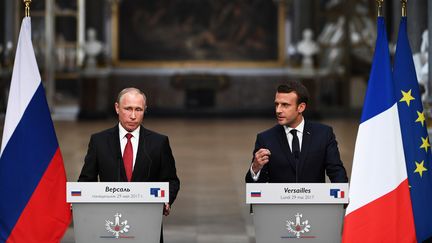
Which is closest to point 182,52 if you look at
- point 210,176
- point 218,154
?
point 218,154

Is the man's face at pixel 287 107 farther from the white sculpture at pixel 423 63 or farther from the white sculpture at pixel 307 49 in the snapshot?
the white sculpture at pixel 307 49

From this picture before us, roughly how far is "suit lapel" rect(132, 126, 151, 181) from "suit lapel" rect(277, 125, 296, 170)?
0.76 m

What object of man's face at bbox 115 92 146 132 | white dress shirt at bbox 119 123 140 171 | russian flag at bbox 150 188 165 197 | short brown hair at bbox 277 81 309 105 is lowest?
russian flag at bbox 150 188 165 197

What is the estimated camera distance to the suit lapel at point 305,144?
6895mm

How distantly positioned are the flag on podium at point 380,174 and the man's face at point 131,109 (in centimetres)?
134

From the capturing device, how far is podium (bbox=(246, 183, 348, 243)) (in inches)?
254

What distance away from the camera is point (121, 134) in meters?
6.83

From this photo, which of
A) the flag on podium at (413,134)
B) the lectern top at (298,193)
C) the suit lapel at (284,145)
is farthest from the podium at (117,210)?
the flag on podium at (413,134)

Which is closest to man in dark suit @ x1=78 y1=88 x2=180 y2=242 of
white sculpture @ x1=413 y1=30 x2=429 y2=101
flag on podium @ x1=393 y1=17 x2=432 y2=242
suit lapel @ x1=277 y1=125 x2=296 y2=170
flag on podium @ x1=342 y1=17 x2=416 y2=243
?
suit lapel @ x1=277 y1=125 x2=296 y2=170

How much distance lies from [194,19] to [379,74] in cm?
2268

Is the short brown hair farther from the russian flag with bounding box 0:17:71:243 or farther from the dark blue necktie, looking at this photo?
the russian flag with bounding box 0:17:71:243

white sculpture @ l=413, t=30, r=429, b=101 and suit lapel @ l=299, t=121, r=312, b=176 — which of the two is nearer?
suit lapel @ l=299, t=121, r=312, b=176

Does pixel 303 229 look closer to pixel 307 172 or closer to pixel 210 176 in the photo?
pixel 307 172

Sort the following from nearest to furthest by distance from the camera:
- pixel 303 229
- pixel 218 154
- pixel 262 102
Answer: pixel 303 229
pixel 218 154
pixel 262 102
